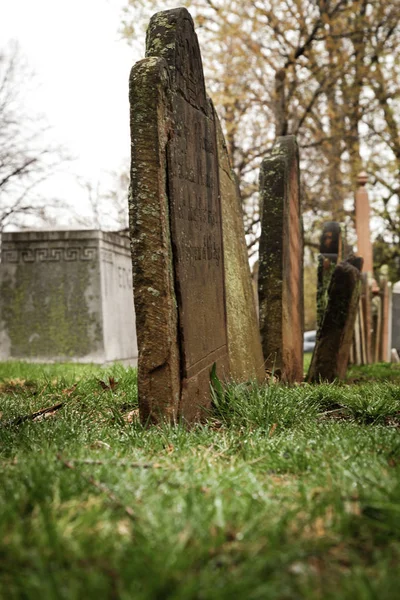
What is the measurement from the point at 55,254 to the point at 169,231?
5.39 m

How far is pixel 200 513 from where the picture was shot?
5.90ft

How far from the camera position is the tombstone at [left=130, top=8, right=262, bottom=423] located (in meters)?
3.35

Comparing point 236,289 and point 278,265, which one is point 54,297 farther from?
point 236,289

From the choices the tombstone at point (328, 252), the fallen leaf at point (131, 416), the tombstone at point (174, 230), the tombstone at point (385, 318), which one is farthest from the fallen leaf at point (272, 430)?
the tombstone at point (385, 318)

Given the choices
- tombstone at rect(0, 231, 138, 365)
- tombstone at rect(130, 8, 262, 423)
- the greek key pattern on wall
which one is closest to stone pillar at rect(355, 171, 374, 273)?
tombstone at rect(0, 231, 138, 365)

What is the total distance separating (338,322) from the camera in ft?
20.4

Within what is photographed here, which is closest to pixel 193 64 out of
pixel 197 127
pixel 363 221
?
pixel 197 127

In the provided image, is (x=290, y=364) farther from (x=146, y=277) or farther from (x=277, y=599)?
(x=277, y=599)

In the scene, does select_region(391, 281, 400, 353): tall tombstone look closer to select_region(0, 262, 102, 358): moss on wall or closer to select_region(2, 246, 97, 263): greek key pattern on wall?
select_region(0, 262, 102, 358): moss on wall

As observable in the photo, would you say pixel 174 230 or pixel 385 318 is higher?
pixel 174 230

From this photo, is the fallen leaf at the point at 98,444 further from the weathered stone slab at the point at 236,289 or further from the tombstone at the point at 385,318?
the tombstone at the point at 385,318

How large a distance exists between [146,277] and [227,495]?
1563mm

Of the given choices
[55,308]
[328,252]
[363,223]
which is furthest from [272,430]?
[363,223]

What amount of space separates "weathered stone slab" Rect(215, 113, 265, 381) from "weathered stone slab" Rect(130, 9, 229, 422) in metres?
0.68
